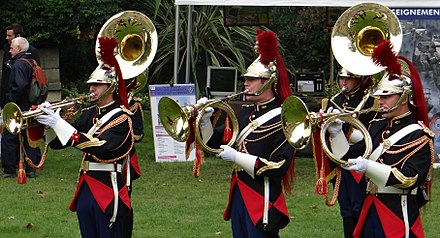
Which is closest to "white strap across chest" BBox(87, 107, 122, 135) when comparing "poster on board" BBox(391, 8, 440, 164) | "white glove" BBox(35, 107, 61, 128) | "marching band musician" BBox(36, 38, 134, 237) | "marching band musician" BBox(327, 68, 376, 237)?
"marching band musician" BBox(36, 38, 134, 237)

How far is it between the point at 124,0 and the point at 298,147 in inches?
458

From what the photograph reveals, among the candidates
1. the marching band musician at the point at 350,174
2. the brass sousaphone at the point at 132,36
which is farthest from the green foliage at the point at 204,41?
the marching band musician at the point at 350,174

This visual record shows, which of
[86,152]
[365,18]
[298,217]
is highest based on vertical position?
[365,18]

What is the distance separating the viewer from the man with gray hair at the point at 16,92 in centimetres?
1104

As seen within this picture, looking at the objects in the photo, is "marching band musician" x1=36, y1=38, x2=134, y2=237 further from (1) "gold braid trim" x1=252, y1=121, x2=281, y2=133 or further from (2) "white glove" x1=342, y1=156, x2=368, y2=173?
(2) "white glove" x1=342, y1=156, x2=368, y2=173

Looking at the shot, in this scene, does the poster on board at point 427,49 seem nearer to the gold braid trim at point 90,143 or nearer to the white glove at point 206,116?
the white glove at point 206,116

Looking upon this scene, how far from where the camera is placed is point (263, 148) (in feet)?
21.5

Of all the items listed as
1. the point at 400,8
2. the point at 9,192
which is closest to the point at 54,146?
the point at 9,192

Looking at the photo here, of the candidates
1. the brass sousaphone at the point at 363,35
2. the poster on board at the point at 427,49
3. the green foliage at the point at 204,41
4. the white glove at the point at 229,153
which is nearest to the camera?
the white glove at the point at 229,153

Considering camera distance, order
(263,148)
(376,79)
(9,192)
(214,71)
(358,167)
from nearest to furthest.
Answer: (358,167) → (263,148) → (376,79) → (9,192) → (214,71)

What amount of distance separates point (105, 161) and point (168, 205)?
3.29 meters

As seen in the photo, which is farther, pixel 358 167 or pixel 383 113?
pixel 383 113

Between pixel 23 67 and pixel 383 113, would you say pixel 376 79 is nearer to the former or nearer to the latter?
pixel 383 113

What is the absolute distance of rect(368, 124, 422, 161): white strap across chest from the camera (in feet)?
19.7
